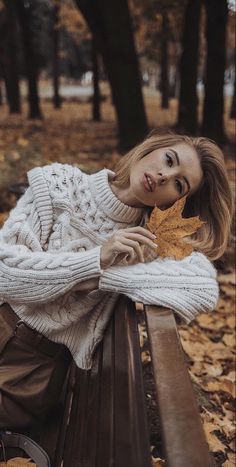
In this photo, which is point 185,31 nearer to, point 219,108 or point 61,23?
point 219,108

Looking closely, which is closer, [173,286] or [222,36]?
[173,286]

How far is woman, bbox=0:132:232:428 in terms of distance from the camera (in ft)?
5.30

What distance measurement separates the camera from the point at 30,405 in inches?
79.1

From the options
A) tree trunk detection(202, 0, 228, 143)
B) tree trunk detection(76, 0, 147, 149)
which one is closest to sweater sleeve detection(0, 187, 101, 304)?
tree trunk detection(76, 0, 147, 149)

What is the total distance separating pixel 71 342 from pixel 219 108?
824 cm

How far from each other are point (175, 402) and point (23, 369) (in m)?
1.03

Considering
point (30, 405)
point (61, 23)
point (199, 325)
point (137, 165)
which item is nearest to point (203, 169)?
point (137, 165)

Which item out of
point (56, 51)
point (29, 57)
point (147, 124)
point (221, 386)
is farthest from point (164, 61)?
point (221, 386)

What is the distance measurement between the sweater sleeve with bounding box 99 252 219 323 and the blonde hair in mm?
336

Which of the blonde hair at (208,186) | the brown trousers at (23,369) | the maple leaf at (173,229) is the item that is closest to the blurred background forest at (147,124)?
the blonde hair at (208,186)

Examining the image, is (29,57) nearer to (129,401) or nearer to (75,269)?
(75,269)

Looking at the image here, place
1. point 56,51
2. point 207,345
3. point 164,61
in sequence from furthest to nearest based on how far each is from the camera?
point 56,51
point 164,61
point 207,345

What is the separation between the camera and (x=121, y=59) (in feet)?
24.2

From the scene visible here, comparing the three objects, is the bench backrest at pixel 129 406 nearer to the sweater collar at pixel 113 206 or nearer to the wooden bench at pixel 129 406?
the wooden bench at pixel 129 406
